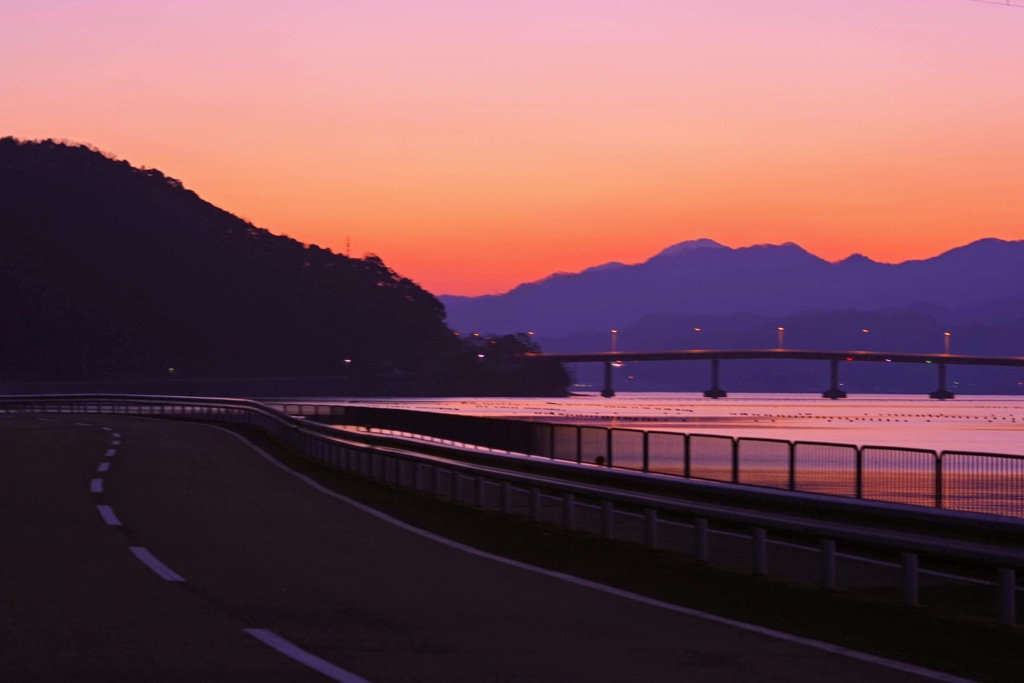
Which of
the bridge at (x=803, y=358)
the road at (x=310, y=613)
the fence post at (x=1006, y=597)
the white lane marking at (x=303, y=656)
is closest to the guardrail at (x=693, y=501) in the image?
the fence post at (x=1006, y=597)

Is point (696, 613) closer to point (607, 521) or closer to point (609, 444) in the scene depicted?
point (607, 521)

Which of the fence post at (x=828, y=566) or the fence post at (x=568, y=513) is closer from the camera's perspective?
the fence post at (x=828, y=566)

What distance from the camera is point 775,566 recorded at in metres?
16.1

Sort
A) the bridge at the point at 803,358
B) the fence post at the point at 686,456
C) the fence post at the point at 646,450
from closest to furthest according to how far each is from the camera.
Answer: the fence post at the point at 686,456
the fence post at the point at 646,450
the bridge at the point at 803,358

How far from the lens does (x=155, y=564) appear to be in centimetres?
1310

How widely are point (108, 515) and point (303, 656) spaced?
9.62 metres

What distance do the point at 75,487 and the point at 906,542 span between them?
1463 centimetres

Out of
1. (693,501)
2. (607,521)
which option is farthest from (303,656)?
(607,521)

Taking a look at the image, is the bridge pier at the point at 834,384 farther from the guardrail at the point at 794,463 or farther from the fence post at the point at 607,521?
the fence post at the point at 607,521

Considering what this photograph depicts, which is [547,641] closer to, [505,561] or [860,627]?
[860,627]

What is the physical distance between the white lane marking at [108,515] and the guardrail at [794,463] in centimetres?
824

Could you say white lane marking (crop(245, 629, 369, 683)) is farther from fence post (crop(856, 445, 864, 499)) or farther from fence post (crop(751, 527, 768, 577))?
fence post (crop(856, 445, 864, 499))

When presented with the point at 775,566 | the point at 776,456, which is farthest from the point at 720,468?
the point at 775,566

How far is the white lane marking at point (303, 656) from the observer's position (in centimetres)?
809
